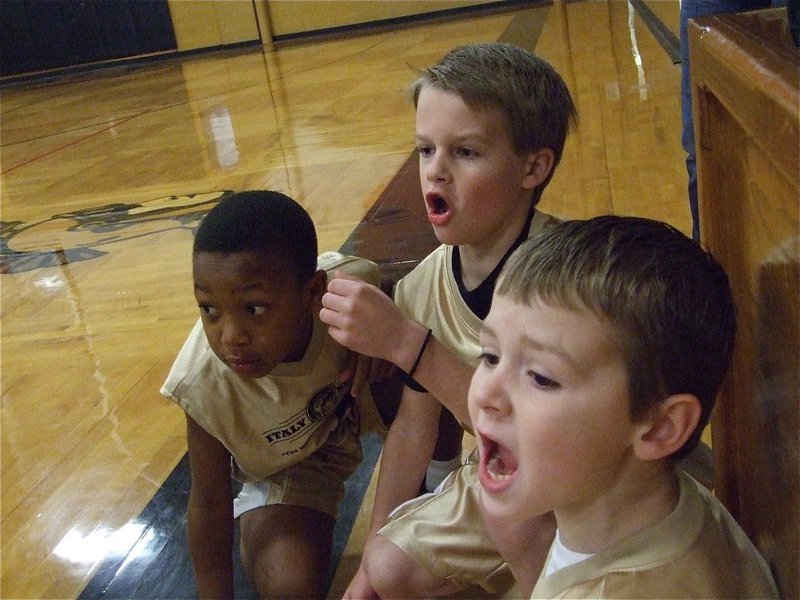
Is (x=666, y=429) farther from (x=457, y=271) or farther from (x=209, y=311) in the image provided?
(x=209, y=311)

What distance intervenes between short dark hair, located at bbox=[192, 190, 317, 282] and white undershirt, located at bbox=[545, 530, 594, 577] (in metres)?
0.54

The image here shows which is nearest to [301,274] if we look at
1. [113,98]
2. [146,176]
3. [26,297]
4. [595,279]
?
[595,279]

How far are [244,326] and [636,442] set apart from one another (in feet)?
1.96

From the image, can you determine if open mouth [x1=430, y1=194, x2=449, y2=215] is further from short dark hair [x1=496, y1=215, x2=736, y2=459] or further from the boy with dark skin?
short dark hair [x1=496, y1=215, x2=736, y2=459]

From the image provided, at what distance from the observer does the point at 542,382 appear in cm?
71

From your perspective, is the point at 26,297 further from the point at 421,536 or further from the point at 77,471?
the point at 421,536

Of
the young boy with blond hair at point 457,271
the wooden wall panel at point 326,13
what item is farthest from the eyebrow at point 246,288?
the wooden wall panel at point 326,13

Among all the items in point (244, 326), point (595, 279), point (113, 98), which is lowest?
point (113, 98)

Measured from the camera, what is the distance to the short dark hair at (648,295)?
69cm

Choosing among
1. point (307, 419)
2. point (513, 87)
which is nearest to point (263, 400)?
point (307, 419)

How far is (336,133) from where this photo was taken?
14.4 feet

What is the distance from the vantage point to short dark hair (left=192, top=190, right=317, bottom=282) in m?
1.16

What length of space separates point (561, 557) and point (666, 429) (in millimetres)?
170

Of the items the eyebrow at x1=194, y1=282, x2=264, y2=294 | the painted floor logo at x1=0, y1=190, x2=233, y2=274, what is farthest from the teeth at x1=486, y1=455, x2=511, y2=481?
the painted floor logo at x1=0, y1=190, x2=233, y2=274
